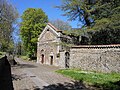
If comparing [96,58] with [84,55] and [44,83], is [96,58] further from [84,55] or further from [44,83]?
[44,83]

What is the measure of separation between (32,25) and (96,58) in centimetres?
2830

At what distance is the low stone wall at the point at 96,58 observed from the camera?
17.6 meters

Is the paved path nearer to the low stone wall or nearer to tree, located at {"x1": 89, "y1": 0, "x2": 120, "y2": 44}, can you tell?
the low stone wall

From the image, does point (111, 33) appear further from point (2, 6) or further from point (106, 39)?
point (2, 6)

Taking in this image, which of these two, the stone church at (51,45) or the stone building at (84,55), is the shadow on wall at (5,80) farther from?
the stone church at (51,45)

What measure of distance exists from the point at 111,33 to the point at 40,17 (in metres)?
23.0

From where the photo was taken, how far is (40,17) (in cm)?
4591

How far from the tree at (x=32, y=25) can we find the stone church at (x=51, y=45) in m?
7.44

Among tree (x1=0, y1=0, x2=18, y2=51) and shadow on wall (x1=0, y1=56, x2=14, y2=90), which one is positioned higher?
tree (x1=0, y1=0, x2=18, y2=51)

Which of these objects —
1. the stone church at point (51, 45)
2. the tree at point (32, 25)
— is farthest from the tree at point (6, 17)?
the tree at point (32, 25)

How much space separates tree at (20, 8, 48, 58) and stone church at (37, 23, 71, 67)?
7.44 metres

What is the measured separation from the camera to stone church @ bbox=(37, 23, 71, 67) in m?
30.4

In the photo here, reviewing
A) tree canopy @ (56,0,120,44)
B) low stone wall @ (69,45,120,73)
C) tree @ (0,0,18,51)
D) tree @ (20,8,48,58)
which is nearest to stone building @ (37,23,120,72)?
low stone wall @ (69,45,120,73)

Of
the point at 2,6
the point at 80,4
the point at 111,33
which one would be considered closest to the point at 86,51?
the point at 111,33
